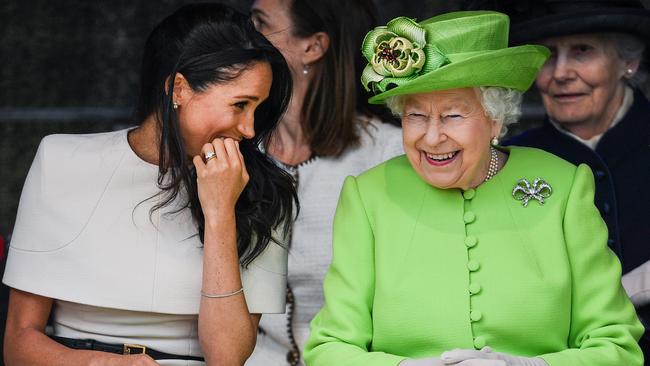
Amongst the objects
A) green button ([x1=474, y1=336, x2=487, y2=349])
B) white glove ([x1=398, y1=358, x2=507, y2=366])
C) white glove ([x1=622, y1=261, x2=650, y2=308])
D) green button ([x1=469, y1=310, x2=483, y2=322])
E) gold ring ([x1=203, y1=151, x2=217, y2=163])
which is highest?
gold ring ([x1=203, y1=151, x2=217, y2=163])

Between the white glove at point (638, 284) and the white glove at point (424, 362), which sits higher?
the white glove at point (638, 284)

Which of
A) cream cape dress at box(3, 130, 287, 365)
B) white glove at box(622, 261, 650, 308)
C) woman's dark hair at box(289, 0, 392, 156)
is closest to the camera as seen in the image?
cream cape dress at box(3, 130, 287, 365)

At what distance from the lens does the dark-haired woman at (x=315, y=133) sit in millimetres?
5215

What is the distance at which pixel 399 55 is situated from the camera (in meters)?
4.06

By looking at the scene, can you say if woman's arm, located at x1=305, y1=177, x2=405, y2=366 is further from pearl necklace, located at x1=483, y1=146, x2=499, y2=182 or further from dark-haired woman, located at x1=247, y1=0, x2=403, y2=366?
dark-haired woman, located at x1=247, y1=0, x2=403, y2=366

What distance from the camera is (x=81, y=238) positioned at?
4.37 m

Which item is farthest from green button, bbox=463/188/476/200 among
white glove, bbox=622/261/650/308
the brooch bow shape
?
white glove, bbox=622/261/650/308

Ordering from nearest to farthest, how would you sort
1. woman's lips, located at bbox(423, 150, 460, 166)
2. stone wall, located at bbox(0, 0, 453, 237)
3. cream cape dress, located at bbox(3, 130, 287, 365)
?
woman's lips, located at bbox(423, 150, 460, 166) → cream cape dress, located at bbox(3, 130, 287, 365) → stone wall, located at bbox(0, 0, 453, 237)

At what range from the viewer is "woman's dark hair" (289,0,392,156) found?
208 inches

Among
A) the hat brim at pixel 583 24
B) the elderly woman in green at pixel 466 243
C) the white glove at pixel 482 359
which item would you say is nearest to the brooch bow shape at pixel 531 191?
the elderly woman in green at pixel 466 243

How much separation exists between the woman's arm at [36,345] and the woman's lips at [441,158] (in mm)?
1037

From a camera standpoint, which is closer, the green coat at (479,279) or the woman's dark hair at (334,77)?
the green coat at (479,279)

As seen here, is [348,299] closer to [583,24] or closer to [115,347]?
[115,347]

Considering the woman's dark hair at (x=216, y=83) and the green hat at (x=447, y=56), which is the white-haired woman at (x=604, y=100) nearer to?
the green hat at (x=447, y=56)
